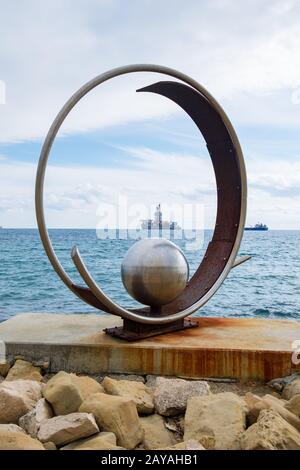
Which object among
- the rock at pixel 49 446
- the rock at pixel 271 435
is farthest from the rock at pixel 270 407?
the rock at pixel 49 446

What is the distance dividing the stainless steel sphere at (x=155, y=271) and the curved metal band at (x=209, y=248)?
0.93 ft

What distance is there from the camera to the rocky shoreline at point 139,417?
4.56 m

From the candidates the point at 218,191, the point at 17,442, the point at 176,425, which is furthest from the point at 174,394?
the point at 218,191

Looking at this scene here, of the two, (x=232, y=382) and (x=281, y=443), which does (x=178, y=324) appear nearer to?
(x=232, y=382)

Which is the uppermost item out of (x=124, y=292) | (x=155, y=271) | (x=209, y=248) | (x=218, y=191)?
(x=218, y=191)

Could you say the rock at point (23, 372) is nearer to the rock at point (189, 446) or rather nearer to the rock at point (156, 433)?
the rock at point (156, 433)

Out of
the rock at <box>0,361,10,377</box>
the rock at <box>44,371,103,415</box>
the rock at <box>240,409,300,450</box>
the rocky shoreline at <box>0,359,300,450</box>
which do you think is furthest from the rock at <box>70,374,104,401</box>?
the rock at <box>240,409,300,450</box>

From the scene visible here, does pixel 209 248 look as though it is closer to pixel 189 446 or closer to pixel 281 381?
pixel 281 381

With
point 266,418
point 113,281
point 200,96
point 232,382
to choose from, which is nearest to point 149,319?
point 232,382

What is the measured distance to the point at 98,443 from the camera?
4570 mm

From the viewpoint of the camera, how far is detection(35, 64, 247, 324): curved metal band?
6.25 metres

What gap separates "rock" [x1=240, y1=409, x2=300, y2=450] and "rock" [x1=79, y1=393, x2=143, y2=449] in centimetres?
96

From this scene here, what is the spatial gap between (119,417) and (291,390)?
83.6 inches
